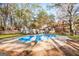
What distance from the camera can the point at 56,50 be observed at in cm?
147

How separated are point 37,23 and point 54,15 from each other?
16 centimetres

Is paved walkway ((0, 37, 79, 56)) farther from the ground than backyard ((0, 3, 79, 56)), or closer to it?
closer to it

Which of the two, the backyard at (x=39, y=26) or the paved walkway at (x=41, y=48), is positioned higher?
the backyard at (x=39, y=26)

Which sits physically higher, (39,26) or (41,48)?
(39,26)

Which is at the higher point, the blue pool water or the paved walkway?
the blue pool water

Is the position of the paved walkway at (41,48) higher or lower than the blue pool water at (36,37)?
lower

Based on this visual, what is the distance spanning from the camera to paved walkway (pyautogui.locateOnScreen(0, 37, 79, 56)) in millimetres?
1458

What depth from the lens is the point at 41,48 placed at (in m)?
1.47

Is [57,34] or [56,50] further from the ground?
[57,34]

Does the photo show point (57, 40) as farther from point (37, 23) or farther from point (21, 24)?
point (21, 24)

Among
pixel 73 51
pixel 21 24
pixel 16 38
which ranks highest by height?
pixel 21 24

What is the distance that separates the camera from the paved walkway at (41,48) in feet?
4.78

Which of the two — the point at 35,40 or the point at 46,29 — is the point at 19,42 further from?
the point at 46,29

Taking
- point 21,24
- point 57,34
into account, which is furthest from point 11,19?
point 57,34
